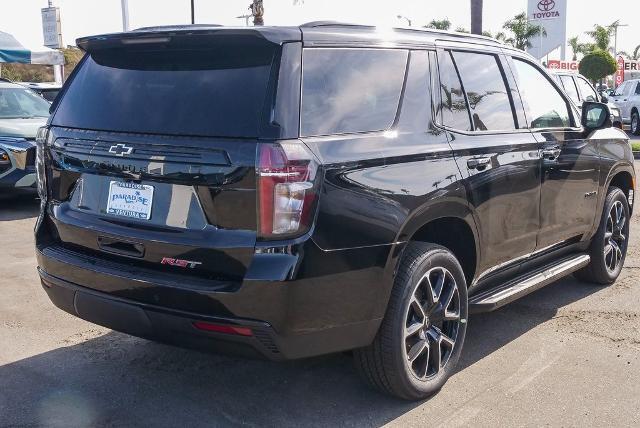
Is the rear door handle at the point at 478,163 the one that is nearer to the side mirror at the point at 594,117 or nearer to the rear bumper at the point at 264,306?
the rear bumper at the point at 264,306

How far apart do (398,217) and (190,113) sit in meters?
1.05

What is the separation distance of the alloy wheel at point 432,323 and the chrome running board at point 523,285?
0.26 metres

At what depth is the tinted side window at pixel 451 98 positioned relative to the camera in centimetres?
391

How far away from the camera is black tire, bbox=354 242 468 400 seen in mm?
3426

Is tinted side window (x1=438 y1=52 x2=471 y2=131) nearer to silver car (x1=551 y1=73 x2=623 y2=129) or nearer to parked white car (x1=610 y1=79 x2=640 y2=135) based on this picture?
silver car (x1=551 y1=73 x2=623 y2=129)

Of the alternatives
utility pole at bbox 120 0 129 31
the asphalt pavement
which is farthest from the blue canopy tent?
the asphalt pavement

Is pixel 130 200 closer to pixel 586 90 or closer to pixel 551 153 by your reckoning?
pixel 551 153

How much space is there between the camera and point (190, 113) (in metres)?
3.20

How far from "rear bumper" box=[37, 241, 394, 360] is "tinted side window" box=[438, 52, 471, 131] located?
101cm

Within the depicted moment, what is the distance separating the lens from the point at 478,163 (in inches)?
156

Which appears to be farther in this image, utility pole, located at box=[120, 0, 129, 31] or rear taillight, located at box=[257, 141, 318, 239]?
utility pole, located at box=[120, 0, 129, 31]

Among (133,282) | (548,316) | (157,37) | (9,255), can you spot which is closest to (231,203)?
(133,282)

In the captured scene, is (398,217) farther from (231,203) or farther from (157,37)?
(157,37)

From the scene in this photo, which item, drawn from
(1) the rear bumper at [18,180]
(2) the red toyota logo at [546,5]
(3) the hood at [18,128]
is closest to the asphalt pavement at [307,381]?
(1) the rear bumper at [18,180]
